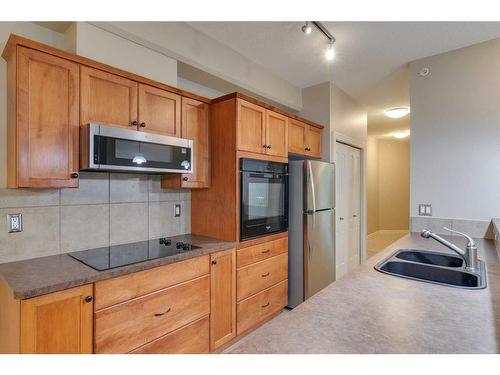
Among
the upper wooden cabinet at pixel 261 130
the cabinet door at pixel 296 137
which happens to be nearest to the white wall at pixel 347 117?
the cabinet door at pixel 296 137

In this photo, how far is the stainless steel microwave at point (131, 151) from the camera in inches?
63.2

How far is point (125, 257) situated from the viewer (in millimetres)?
1726

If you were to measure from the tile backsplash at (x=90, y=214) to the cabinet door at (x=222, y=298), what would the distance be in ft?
1.97

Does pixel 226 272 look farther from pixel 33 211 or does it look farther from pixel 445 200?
pixel 445 200

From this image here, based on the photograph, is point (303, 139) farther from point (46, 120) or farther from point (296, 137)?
point (46, 120)

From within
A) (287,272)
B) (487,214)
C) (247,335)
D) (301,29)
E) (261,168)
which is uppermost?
(301,29)

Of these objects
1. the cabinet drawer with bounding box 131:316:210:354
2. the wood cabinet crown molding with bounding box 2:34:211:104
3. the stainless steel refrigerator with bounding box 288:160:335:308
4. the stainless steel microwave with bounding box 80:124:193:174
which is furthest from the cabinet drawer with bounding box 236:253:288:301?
the wood cabinet crown molding with bounding box 2:34:211:104

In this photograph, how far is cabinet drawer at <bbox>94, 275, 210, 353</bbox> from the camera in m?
1.46

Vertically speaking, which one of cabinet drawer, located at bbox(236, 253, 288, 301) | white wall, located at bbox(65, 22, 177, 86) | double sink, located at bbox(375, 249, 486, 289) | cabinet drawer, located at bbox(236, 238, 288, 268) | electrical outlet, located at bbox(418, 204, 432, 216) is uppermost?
white wall, located at bbox(65, 22, 177, 86)

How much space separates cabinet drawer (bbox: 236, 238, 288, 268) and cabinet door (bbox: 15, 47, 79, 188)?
134 cm

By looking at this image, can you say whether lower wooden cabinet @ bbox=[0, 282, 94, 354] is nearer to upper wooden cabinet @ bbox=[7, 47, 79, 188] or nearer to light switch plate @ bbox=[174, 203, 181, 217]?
upper wooden cabinet @ bbox=[7, 47, 79, 188]
